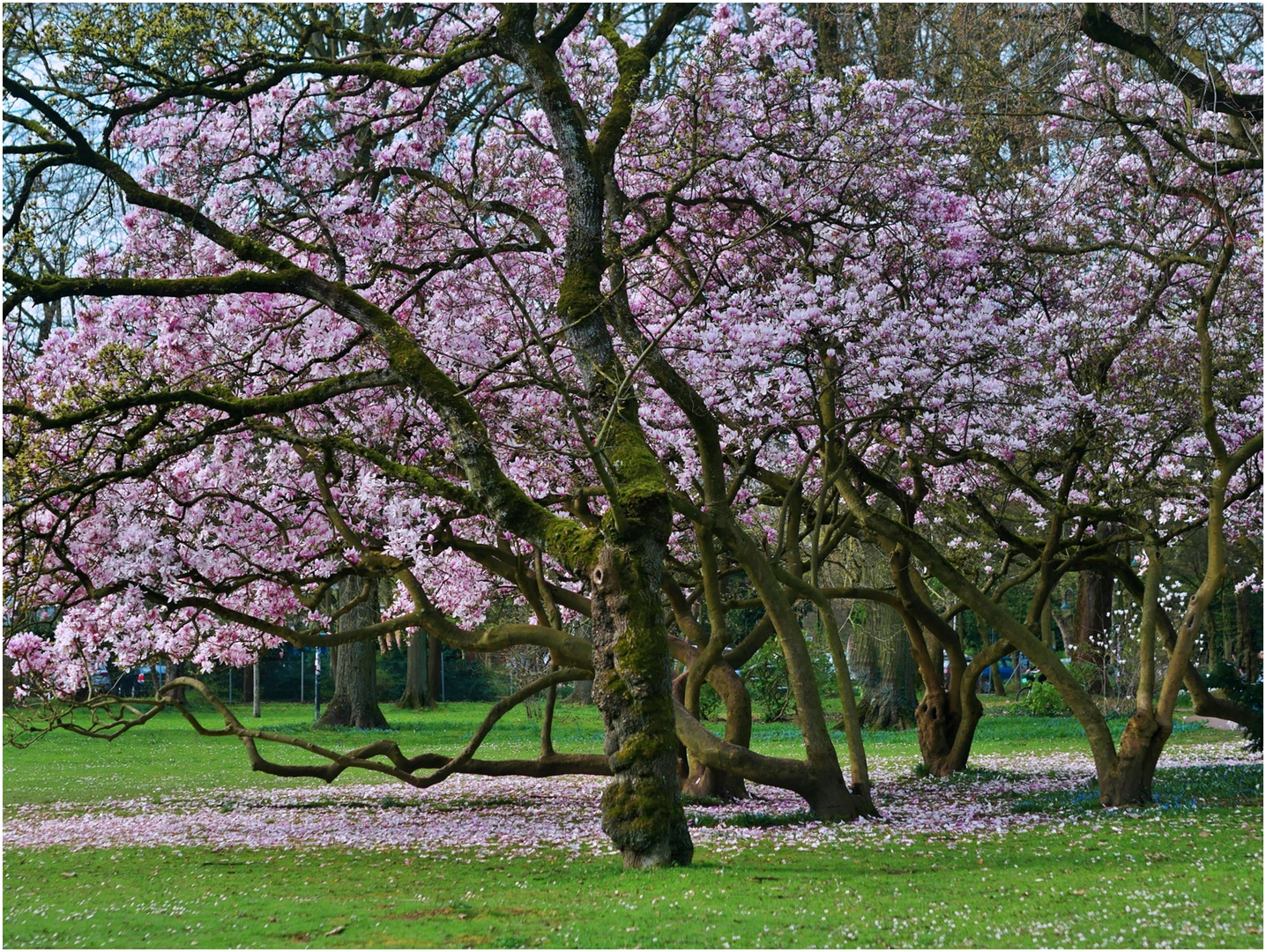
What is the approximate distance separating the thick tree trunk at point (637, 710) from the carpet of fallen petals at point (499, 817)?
118cm

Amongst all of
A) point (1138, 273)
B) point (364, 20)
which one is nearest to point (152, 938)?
point (1138, 273)

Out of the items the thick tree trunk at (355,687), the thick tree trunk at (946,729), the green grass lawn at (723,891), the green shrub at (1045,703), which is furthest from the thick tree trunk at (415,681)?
the green grass lawn at (723,891)

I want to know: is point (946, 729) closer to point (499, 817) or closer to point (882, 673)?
point (499, 817)

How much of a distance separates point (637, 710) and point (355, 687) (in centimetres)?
1748

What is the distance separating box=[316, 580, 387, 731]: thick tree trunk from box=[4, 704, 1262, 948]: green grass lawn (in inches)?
498

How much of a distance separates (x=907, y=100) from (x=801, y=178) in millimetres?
1742

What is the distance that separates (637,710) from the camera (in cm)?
788

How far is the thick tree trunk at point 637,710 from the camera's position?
25.5ft

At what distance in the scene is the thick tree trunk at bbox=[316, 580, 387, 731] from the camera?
942 inches

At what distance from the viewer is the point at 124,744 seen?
23672 mm

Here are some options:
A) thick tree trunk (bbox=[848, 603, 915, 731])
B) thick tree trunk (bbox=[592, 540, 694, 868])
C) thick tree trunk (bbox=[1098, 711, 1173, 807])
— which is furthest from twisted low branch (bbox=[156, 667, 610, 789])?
thick tree trunk (bbox=[848, 603, 915, 731])

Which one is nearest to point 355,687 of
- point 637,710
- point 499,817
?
point 499,817

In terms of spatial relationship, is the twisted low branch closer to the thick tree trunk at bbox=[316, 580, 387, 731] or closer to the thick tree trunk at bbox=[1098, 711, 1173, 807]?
the thick tree trunk at bbox=[1098, 711, 1173, 807]

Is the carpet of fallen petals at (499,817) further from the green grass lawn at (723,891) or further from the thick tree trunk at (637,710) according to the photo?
the thick tree trunk at (637,710)
